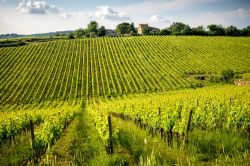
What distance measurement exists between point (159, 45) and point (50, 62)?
35.5 meters

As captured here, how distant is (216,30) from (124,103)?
336ft

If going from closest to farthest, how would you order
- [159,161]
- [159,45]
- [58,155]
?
[159,161] → [58,155] → [159,45]

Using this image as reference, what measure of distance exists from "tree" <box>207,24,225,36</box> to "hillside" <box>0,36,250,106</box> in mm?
20575

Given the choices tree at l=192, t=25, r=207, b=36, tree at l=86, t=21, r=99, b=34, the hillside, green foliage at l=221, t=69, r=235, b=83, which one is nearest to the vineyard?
the hillside

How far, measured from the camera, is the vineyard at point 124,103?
12695 mm

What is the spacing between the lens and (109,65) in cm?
7094

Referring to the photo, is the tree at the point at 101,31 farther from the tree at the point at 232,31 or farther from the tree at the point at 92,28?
the tree at the point at 232,31

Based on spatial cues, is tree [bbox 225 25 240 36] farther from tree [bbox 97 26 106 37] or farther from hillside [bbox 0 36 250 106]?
tree [bbox 97 26 106 37]

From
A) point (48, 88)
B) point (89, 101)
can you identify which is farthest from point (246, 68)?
point (48, 88)

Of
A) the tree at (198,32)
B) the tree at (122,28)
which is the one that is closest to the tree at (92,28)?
the tree at (122,28)

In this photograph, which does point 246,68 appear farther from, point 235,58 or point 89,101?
point 89,101

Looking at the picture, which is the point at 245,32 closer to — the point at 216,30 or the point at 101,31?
the point at 216,30

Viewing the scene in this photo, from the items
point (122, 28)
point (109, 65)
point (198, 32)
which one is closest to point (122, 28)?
point (122, 28)

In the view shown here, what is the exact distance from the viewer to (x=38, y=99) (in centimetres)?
5100
